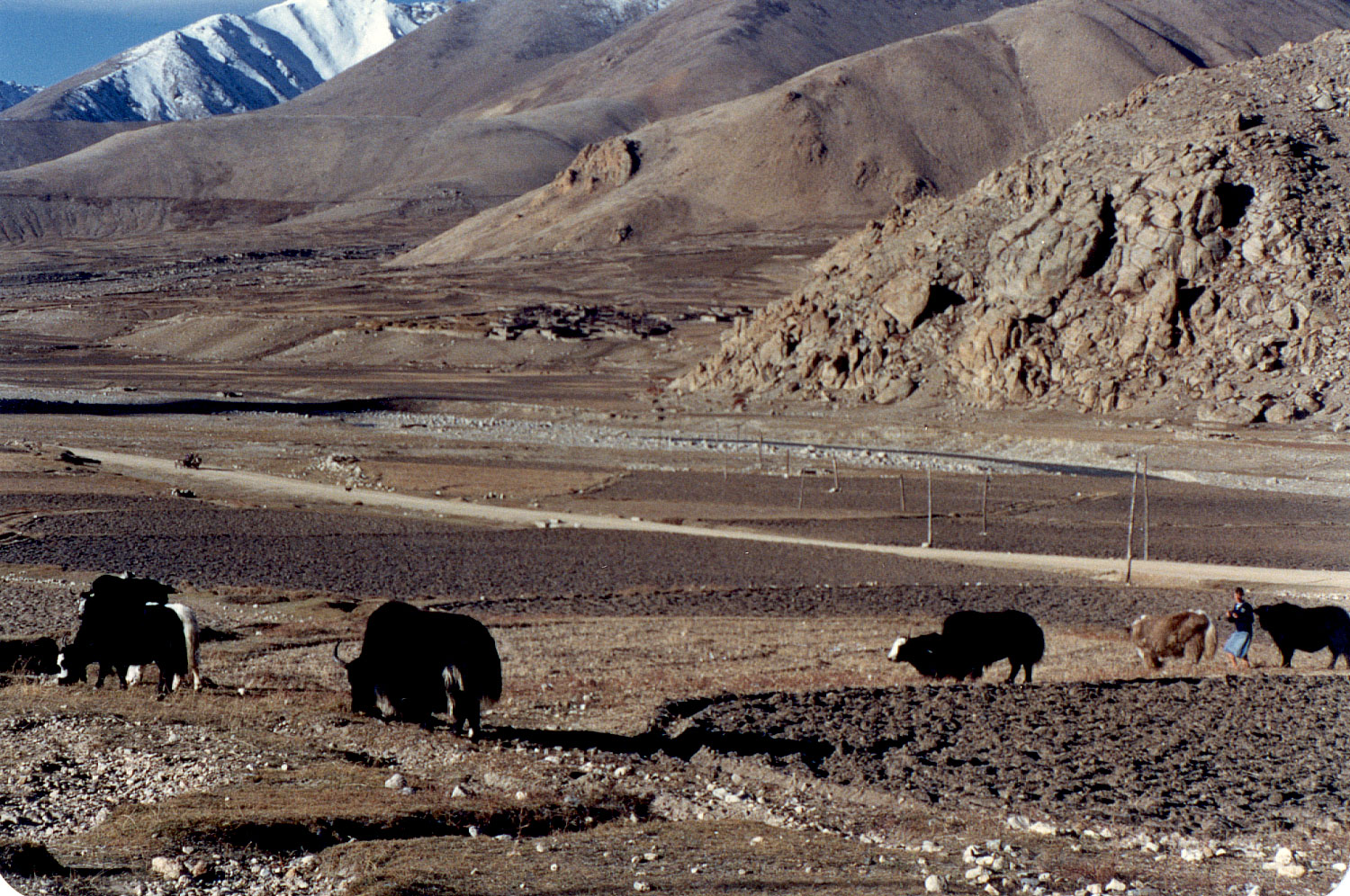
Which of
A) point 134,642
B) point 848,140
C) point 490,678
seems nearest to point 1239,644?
point 490,678

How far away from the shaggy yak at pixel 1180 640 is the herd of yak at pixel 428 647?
0.01m

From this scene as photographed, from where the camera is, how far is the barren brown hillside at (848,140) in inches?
6078

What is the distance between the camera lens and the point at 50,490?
3509 centimetres

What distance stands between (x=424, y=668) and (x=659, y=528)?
2094 centimetres

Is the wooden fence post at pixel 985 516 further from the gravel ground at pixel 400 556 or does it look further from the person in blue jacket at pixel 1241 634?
the person in blue jacket at pixel 1241 634

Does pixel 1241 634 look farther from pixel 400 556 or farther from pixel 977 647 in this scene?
pixel 400 556

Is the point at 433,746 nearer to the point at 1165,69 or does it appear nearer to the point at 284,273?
the point at 284,273

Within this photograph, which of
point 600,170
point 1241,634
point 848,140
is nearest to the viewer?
point 1241,634

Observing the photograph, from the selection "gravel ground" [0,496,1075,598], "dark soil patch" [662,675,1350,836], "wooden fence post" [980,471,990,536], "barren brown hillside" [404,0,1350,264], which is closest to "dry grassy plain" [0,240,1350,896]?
"dark soil patch" [662,675,1350,836]

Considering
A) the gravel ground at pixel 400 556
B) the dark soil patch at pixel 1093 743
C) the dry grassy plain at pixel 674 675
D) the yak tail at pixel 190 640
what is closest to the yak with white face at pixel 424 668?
the dry grassy plain at pixel 674 675

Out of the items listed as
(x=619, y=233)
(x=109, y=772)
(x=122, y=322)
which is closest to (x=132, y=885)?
(x=109, y=772)

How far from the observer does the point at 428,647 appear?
11617 millimetres

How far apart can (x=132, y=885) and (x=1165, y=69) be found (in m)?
195

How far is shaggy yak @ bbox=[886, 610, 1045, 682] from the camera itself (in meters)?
14.8
